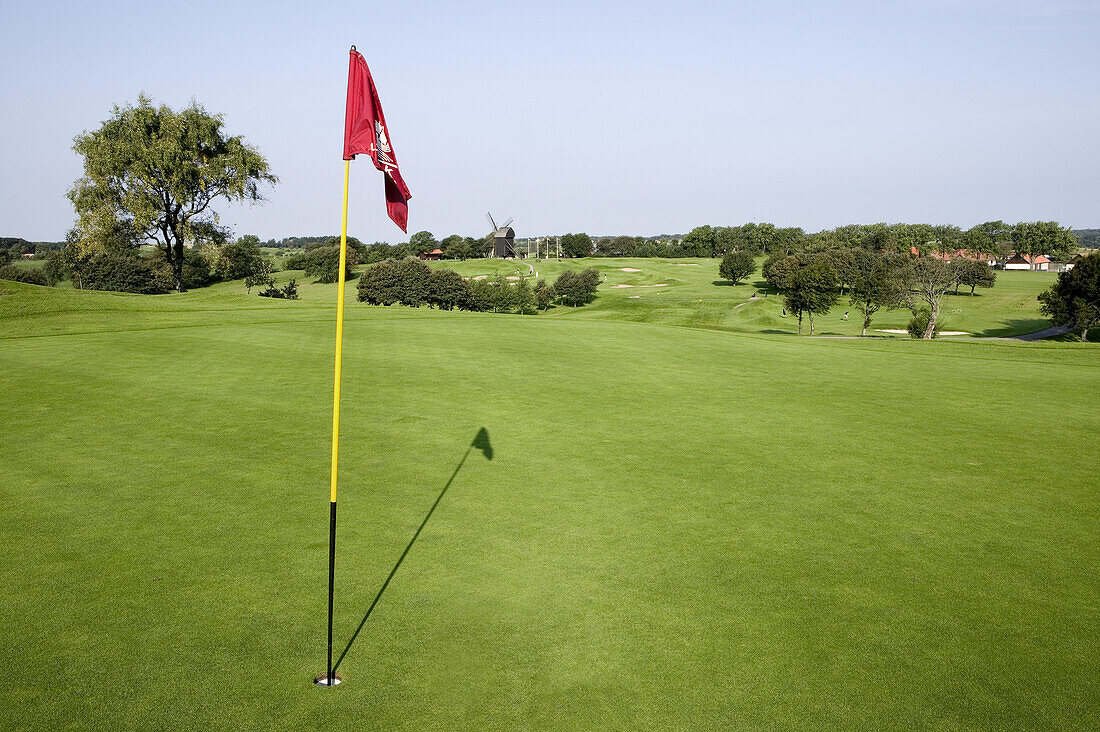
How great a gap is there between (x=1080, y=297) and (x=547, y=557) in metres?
69.5

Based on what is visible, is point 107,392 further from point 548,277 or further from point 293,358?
point 548,277

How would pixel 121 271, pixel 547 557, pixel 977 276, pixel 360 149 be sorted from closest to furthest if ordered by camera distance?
1. pixel 360 149
2. pixel 547 557
3. pixel 121 271
4. pixel 977 276

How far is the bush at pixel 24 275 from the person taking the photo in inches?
3573

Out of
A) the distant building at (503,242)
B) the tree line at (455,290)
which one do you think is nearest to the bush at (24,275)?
the tree line at (455,290)

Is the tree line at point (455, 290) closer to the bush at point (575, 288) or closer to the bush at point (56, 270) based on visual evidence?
the bush at point (575, 288)

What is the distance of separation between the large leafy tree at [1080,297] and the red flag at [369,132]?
6900cm

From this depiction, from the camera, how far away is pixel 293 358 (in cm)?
2011

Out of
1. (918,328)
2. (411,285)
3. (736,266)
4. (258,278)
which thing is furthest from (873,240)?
(258,278)

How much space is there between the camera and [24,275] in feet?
298

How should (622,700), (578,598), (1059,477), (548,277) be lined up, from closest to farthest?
(622,700) < (578,598) < (1059,477) < (548,277)

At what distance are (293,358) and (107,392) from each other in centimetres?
549

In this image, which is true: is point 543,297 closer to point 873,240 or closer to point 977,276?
point 977,276

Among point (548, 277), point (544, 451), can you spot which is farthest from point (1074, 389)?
point (548, 277)

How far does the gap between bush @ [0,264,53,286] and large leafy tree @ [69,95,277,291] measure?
52896mm
